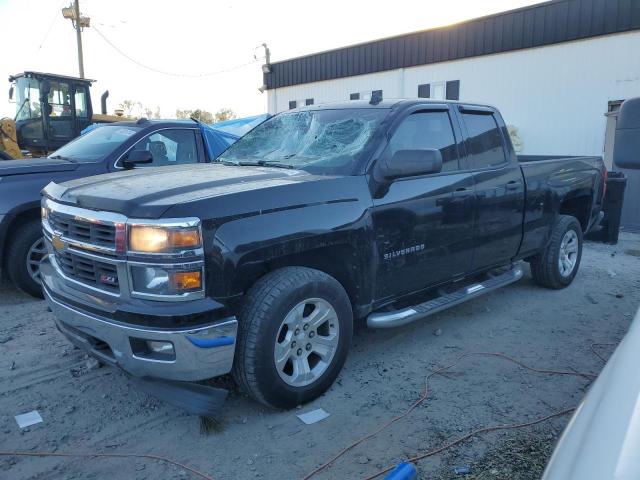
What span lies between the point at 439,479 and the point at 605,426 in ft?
5.23

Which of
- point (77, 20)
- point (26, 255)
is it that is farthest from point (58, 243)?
point (77, 20)

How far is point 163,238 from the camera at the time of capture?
2725 mm

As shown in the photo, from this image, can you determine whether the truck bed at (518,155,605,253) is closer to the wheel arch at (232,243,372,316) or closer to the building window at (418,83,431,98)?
the wheel arch at (232,243,372,316)

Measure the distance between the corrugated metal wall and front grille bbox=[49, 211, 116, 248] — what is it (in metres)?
14.6

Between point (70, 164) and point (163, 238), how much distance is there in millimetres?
3650

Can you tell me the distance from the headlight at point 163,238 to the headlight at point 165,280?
111mm

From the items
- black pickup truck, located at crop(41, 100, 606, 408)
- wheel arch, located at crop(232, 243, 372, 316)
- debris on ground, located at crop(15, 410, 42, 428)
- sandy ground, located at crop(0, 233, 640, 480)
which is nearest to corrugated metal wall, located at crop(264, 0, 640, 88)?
black pickup truck, located at crop(41, 100, 606, 408)

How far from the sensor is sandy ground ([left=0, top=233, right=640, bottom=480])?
2.81 metres

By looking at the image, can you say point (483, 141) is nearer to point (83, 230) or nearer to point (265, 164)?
point (265, 164)

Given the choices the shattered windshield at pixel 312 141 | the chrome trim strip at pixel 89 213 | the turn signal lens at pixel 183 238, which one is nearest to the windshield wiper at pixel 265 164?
the shattered windshield at pixel 312 141

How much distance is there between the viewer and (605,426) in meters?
1.28

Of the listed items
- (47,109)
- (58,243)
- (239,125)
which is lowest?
(58,243)

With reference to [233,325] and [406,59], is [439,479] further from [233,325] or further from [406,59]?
[406,59]

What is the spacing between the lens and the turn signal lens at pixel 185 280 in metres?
2.76
